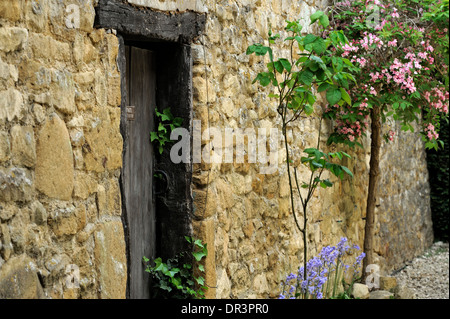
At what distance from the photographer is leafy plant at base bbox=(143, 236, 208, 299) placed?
154 inches

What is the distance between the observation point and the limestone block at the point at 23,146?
260cm

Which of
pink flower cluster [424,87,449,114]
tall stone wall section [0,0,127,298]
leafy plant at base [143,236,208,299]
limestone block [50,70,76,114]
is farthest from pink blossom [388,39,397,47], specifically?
limestone block [50,70,76,114]

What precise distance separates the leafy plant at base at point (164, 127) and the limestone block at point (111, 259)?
32.5 inches

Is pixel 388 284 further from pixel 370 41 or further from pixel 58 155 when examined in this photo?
pixel 58 155

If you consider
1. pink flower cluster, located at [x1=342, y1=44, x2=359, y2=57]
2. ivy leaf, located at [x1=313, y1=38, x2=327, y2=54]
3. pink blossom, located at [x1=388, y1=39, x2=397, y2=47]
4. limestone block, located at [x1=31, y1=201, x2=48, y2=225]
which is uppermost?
pink blossom, located at [x1=388, y1=39, x2=397, y2=47]

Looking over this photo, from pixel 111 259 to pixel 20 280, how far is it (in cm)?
66

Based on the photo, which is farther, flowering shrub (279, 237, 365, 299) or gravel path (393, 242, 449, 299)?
gravel path (393, 242, 449, 299)

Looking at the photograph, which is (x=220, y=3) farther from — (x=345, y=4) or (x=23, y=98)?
(x=345, y=4)

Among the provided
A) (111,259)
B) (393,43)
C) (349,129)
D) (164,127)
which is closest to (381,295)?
(349,129)

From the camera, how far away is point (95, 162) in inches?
122

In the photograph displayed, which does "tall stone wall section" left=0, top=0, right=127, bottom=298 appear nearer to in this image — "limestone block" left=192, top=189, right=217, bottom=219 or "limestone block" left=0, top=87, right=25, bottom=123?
"limestone block" left=0, top=87, right=25, bottom=123

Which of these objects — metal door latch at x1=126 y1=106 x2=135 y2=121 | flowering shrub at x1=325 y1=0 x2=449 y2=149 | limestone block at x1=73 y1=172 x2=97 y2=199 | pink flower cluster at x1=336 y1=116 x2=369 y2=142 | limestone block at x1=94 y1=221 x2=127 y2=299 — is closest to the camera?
limestone block at x1=73 y1=172 x2=97 y2=199

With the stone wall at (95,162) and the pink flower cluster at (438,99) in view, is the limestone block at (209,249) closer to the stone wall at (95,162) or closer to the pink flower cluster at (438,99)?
the stone wall at (95,162)

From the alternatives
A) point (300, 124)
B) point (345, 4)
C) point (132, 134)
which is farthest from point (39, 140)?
point (345, 4)
